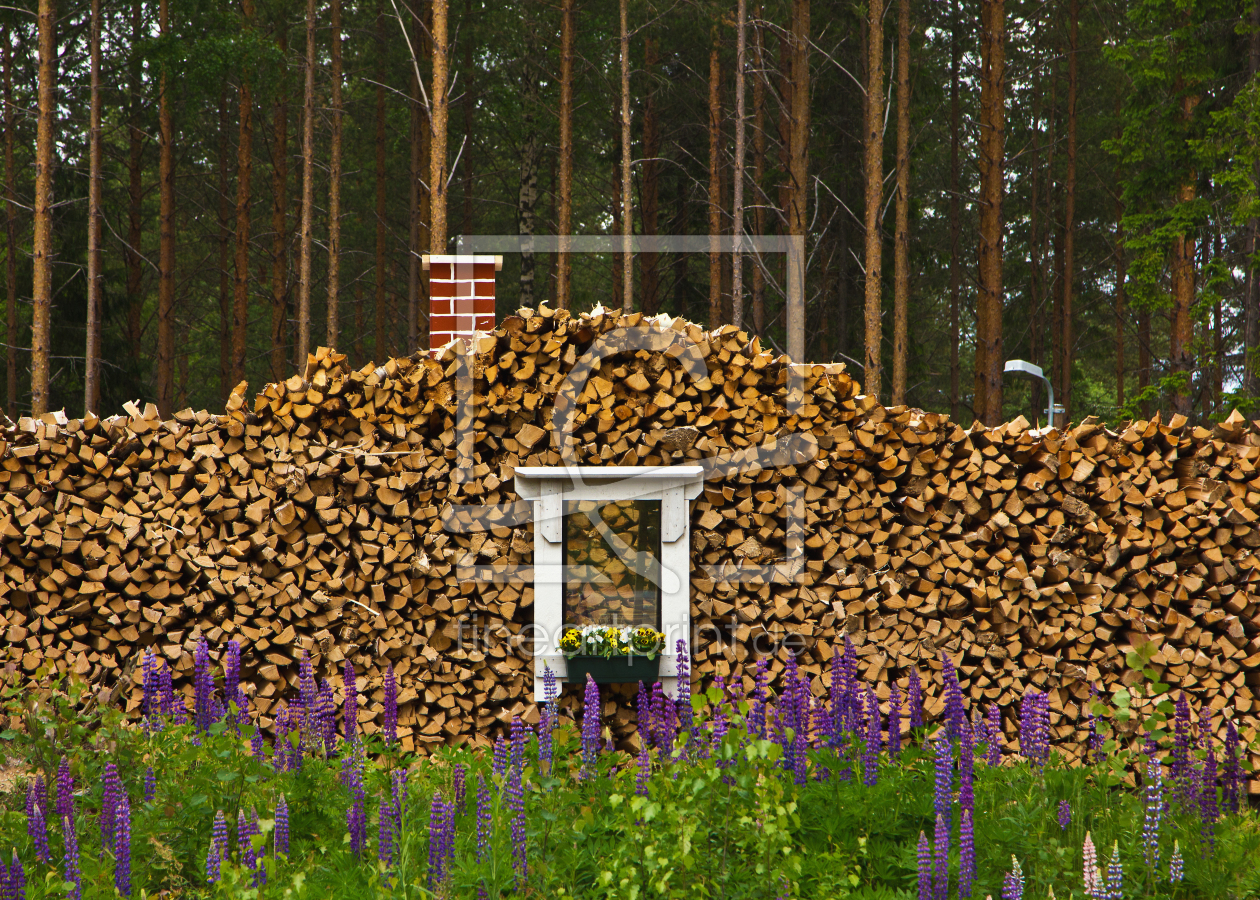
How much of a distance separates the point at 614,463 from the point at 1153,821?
9.59 feet

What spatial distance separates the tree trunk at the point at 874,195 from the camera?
10.1 m

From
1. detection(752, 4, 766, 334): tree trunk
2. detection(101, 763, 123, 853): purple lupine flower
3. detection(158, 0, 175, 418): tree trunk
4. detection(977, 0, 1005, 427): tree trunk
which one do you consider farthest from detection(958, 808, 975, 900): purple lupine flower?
detection(158, 0, 175, 418): tree trunk

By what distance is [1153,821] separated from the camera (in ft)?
9.80

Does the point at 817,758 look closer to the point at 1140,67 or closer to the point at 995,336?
the point at 995,336

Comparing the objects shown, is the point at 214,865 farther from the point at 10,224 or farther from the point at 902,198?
the point at 10,224

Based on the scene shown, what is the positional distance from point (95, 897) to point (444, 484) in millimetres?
2665

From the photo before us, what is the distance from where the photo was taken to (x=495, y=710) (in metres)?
5.08

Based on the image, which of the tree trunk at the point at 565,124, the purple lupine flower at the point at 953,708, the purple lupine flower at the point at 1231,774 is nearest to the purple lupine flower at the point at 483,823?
the purple lupine flower at the point at 953,708

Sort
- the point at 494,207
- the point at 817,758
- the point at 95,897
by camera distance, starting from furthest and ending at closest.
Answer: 1. the point at 494,207
2. the point at 817,758
3. the point at 95,897

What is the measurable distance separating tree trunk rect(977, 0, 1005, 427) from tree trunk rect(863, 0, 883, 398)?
1.09 meters

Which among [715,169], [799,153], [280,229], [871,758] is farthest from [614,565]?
[280,229]

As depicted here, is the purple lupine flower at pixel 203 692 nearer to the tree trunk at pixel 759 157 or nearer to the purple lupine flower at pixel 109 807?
the purple lupine flower at pixel 109 807

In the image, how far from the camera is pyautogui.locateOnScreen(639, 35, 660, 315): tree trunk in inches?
612

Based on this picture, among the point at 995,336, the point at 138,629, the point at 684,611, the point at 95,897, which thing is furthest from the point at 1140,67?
the point at 95,897
